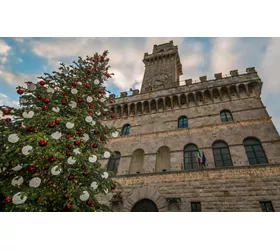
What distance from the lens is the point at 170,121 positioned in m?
14.0

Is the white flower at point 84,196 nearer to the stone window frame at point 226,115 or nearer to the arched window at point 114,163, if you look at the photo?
the arched window at point 114,163

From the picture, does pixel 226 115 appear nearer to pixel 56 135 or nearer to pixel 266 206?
pixel 266 206

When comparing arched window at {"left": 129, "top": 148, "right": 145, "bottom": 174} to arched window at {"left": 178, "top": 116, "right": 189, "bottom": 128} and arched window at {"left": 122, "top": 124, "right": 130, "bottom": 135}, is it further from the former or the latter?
arched window at {"left": 178, "top": 116, "right": 189, "bottom": 128}

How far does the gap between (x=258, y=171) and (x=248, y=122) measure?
12.0ft

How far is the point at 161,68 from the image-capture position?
23.0 metres

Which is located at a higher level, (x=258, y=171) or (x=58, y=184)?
(x=258, y=171)

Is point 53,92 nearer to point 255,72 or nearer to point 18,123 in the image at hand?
point 18,123

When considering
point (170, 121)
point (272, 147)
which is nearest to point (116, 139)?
point (170, 121)

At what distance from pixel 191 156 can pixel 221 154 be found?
6.11 ft

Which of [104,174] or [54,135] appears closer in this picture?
[54,135]

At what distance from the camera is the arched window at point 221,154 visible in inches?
412

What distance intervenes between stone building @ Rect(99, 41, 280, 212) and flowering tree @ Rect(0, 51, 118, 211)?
18.3 ft

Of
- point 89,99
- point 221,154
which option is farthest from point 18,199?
point 221,154

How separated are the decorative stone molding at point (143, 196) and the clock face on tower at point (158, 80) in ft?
45.6
